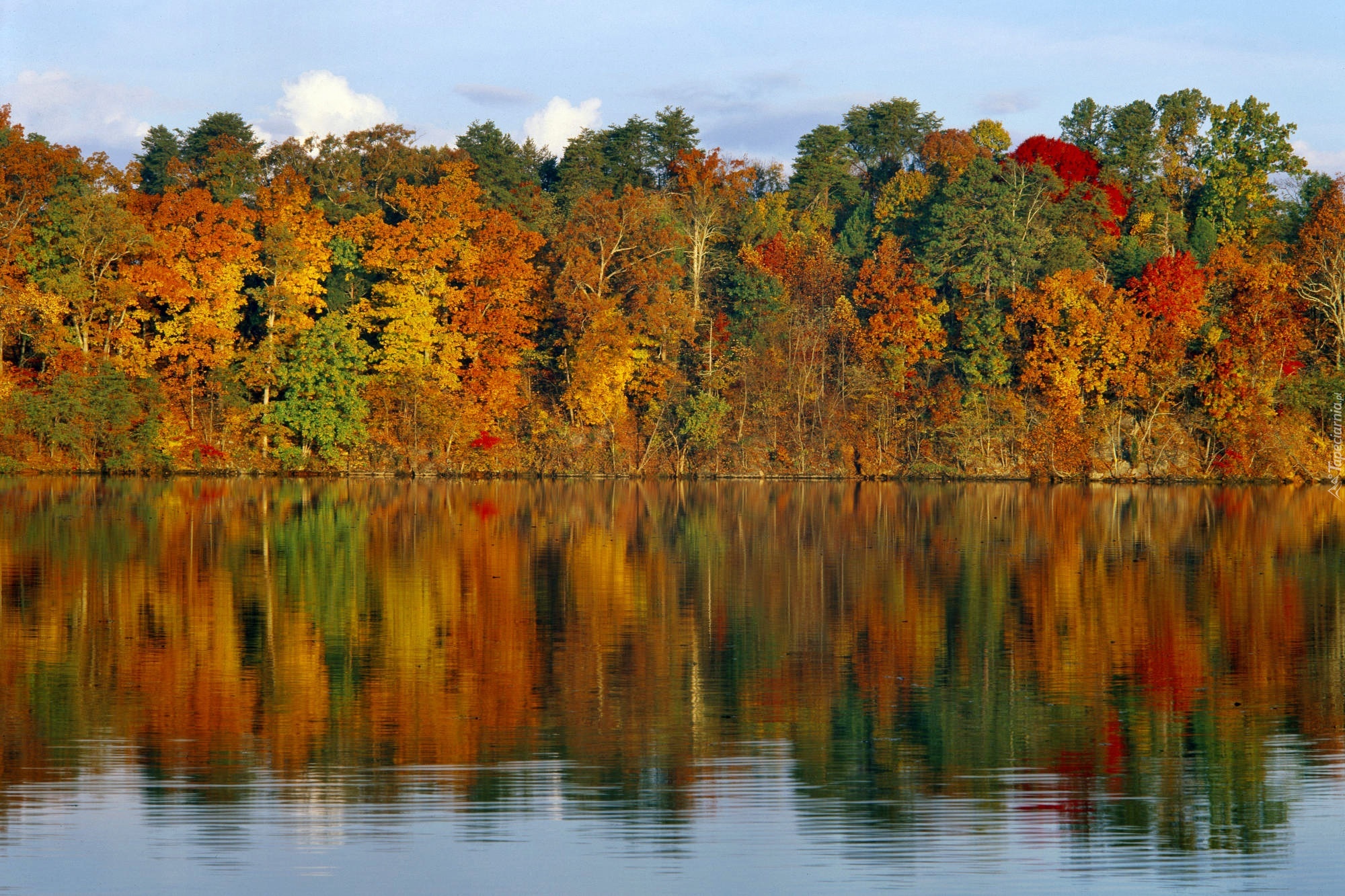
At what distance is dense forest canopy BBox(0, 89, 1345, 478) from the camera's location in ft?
160

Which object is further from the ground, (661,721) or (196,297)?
(196,297)

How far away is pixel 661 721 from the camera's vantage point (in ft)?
34.2

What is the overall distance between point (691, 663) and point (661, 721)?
248 cm

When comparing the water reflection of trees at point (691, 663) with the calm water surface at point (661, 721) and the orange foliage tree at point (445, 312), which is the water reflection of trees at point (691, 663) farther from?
the orange foliage tree at point (445, 312)

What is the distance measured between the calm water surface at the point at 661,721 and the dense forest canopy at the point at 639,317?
27.5 metres

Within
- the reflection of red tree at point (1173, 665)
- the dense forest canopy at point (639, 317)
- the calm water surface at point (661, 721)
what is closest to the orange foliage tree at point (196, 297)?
the dense forest canopy at point (639, 317)

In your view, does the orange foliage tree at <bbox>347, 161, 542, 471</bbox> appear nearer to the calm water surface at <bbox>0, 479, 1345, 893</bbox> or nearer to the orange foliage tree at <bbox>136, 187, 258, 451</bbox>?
the orange foliage tree at <bbox>136, 187, 258, 451</bbox>

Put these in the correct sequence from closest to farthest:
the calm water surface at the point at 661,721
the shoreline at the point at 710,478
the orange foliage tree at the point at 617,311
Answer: the calm water surface at the point at 661,721
the shoreline at the point at 710,478
the orange foliage tree at the point at 617,311

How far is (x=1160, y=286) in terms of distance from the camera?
175 ft

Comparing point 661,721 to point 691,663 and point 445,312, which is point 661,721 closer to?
point 691,663

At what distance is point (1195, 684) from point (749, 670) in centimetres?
406

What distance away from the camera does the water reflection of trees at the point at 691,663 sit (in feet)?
29.4

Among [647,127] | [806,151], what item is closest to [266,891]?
[647,127]

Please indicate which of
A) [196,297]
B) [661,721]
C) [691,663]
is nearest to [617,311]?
[196,297]
